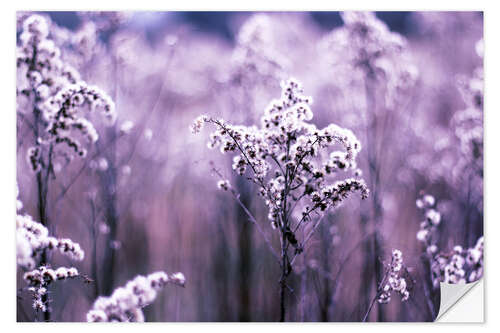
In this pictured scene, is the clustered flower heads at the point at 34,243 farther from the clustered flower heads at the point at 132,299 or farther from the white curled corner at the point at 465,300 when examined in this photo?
the white curled corner at the point at 465,300

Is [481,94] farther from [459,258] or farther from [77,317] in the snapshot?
[77,317]

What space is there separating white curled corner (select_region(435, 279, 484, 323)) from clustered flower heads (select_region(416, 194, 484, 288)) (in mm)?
37

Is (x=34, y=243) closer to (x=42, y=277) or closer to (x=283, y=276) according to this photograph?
(x=42, y=277)

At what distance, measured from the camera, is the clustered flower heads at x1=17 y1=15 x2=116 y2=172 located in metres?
2.38

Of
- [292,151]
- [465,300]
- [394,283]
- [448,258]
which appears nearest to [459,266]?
[448,258]

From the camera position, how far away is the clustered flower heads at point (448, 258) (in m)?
2.56

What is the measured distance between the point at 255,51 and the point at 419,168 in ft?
3.95

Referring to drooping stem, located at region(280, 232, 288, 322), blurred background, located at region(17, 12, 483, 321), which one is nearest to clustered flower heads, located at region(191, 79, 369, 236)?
drooping stem, located at region(280, 232, 288, 322)

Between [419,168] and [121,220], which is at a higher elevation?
[419,168]

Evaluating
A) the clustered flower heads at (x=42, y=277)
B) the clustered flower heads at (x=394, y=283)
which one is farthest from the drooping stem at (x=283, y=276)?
the clustered flower heads at (x=42, y=277)

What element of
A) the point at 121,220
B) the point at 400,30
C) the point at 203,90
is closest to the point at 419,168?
the point at 400,30

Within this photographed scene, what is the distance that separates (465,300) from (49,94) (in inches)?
104

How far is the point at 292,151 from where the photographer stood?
2.08 metres

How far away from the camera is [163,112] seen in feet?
8.78
